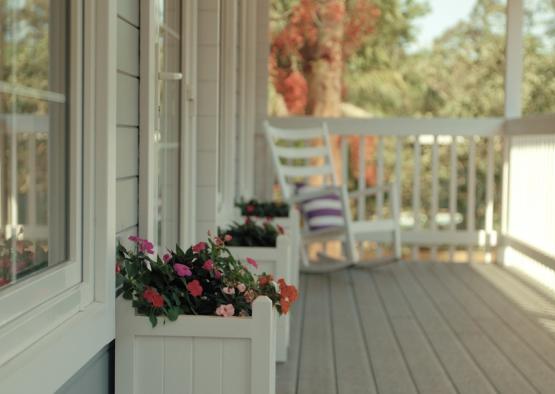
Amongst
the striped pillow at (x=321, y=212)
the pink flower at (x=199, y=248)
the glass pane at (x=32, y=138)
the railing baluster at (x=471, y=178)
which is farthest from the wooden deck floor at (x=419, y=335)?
the glass pane at (x=32, y=138)

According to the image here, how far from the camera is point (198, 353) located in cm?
215

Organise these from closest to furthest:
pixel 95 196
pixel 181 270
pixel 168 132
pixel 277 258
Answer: pixel 95 196
pixel 181 270
pixel 168 132
pixel 277 258

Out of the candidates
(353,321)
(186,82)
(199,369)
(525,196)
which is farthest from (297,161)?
(199,369)

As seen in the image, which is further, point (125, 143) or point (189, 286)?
point (125, 143)

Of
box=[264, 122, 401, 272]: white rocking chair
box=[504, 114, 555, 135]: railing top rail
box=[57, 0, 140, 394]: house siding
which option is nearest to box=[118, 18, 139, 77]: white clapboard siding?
box=[57, 0, 140, 394]: house siding

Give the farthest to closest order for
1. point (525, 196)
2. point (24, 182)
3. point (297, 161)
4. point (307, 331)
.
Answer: point (297, 161)
point (525, 196)
point (307, 331)
point (24, 182)

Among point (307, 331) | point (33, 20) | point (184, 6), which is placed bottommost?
point (307, 331)

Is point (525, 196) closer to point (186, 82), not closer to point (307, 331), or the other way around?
point (307, 331)

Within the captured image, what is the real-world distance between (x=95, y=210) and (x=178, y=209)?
1.32 m

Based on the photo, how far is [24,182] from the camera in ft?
5.64

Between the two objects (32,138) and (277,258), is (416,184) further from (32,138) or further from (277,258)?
(32,138)

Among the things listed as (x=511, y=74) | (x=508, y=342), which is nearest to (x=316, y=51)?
(x=511, y=74)

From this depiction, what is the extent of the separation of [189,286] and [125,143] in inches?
17.3

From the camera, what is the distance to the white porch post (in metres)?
6.36
